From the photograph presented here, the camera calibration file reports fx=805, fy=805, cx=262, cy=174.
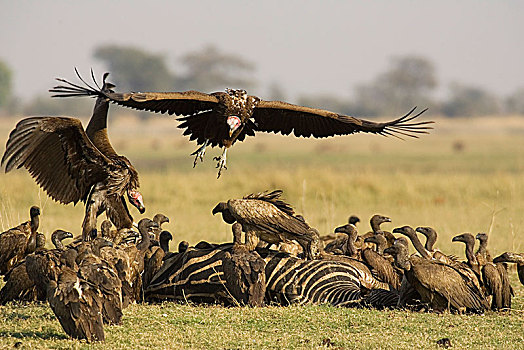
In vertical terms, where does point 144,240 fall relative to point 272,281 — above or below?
above

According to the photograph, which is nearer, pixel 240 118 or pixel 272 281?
pixel 272 281

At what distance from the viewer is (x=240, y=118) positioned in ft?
35.0

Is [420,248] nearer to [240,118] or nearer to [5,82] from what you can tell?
[240,118]

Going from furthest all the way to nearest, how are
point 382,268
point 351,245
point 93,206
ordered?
point 351,245 < point 93,206 < point 382,268

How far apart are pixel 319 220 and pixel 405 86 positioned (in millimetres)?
92738

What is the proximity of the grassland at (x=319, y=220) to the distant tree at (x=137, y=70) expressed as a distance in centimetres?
5185

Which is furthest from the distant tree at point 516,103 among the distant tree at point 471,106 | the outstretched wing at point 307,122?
the outstretched wing at point 307,122

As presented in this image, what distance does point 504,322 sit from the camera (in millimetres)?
7645

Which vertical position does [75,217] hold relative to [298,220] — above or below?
below

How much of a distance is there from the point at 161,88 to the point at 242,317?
85.6 meters

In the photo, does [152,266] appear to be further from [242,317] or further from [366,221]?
[366,221]

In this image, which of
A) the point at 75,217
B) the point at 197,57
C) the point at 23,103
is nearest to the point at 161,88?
the point at 197,57

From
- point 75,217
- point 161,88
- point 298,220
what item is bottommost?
point 75,217

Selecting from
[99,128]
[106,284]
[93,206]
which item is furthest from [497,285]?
[99,128]
